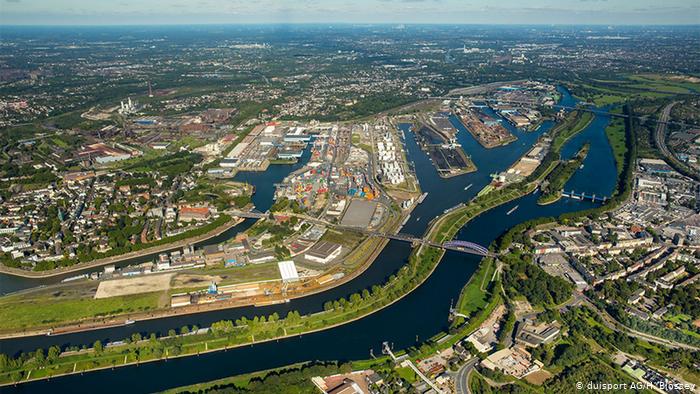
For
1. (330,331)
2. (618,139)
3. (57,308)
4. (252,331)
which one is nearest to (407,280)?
(330,331)

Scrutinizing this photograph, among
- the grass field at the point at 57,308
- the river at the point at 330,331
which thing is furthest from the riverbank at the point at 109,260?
the river at the point at 330,331

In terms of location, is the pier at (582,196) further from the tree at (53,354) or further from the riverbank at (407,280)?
the tree at (53,354)

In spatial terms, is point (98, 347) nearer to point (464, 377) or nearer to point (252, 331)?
point (252, 331)

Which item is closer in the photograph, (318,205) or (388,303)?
(388,303)

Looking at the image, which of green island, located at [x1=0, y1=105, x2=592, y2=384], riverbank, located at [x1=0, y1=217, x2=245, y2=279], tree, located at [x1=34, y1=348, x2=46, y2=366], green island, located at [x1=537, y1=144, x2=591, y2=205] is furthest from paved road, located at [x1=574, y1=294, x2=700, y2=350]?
tree, located at [x1=34, y1=348, x2=46, y2=366]

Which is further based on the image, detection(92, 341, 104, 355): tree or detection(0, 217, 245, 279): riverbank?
detection(0, 217, 245, 279): riverbank

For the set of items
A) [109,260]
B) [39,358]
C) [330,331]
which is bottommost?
[330,331]

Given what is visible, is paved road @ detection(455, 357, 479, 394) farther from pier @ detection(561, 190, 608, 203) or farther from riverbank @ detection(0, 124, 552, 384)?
pier @ detection(561, 190, 608, 203)

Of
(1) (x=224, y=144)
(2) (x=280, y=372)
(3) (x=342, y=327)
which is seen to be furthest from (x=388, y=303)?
(1) (x=224, y=144)

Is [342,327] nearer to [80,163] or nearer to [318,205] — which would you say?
[318,205]
